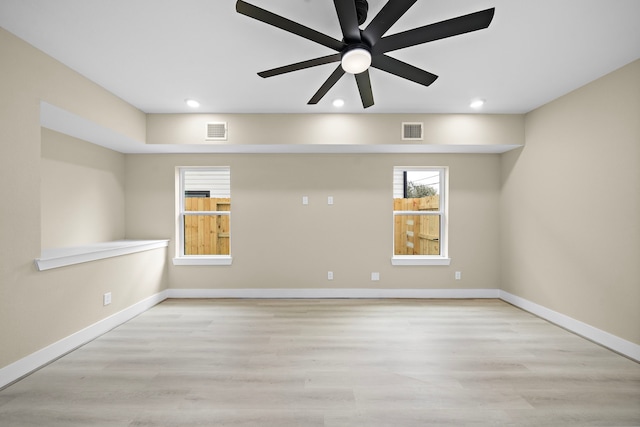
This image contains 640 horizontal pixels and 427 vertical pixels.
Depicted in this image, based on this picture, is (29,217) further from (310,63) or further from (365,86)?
(365,86)

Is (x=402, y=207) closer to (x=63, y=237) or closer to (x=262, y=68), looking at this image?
(x=262, y=68)

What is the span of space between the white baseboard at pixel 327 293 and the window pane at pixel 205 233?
2.05 feet

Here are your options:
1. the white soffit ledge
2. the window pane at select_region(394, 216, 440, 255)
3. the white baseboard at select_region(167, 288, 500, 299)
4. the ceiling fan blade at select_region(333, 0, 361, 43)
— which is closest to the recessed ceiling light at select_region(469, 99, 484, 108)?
the white soffit ledge

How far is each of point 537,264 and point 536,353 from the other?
4.65 feet

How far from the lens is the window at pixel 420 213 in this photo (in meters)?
4.32

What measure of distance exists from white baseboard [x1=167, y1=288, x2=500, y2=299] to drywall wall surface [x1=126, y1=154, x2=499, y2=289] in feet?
0.25

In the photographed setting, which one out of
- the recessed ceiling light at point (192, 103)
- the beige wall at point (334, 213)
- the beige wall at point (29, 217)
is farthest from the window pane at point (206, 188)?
the beige wall at point (29, 217)

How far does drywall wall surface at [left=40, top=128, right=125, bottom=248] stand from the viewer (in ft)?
9.81

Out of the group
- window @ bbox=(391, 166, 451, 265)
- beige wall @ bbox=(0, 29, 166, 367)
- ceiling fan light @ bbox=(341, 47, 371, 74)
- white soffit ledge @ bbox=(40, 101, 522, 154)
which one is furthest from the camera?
window @ bbox=(391, 166, 451, 265)

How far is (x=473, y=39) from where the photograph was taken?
2.15 m

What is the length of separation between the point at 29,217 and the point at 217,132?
6.97 feet

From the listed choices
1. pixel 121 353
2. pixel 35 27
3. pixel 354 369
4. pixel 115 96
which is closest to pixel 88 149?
pixel 115 96

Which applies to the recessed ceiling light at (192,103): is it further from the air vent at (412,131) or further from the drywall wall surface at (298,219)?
the air vent at (412,131)

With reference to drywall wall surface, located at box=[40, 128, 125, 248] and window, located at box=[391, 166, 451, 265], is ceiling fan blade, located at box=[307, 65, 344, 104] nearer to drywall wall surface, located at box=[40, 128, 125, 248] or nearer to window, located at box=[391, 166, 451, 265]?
window, located at box=[391, 166, 451, 265]
